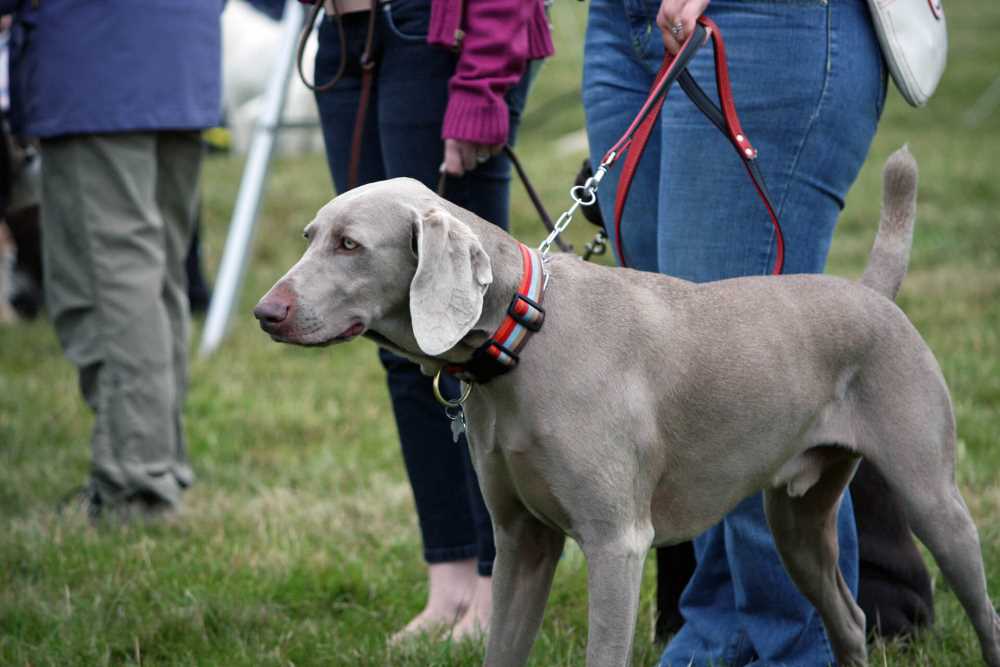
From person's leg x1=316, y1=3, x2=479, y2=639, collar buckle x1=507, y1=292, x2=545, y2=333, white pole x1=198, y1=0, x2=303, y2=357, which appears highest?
collar buckle x1=507, y1=292, x2=545, y2=333

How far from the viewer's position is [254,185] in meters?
7.29

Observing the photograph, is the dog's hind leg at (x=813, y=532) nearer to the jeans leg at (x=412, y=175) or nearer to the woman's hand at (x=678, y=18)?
the jeans leg at (x=412, y=175)

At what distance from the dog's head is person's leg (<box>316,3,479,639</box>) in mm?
1005

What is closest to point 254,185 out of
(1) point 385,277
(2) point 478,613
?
(2) point 478,613

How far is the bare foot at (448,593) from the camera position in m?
3.53

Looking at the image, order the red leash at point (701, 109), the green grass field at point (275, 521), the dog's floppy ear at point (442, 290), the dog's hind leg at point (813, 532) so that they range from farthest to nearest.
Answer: the green grass field at point (275, 521) < the dog's hind leg at point (813, 532) < the red leash at point (701, 109) < the dog's floppy ear at point (442, 290)

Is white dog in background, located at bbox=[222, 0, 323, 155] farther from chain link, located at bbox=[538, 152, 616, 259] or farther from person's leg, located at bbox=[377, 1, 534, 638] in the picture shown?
Result: chain link, located at bbox=[538, 152, 616, 259]

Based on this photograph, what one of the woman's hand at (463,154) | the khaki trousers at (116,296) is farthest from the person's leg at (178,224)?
the woman's hand at (463,154)

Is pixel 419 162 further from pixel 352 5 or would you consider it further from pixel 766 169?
pixel 766 169

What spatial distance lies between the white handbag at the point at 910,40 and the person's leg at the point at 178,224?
2.63 meters

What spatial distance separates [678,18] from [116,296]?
2415 millimetres

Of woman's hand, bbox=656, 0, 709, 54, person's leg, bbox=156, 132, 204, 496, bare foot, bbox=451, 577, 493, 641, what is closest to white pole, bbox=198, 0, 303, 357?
person's leg, bbox=156, 132, 204, 496

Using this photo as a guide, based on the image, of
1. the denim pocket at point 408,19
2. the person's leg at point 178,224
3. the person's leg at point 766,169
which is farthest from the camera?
the person's leg at point 178,224

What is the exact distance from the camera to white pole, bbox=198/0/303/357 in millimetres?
7086
